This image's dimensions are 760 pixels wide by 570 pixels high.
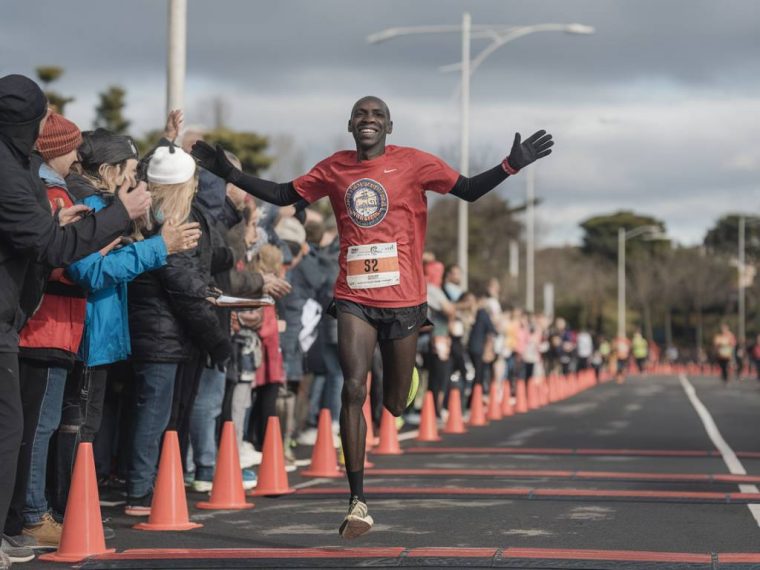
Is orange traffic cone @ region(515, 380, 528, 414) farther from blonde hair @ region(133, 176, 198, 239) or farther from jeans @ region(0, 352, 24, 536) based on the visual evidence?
jeans @ region(0, 352, 24, 536)

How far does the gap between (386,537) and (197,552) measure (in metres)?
1.02

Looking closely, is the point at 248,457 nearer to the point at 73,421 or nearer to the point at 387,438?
the point at 387,438

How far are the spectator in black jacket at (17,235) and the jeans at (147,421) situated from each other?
7.83 feet

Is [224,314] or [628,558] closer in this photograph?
[628,558]

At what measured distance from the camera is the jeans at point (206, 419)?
980cm

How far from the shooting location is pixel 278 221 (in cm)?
1316

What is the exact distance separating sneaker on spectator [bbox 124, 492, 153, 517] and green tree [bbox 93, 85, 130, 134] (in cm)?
4992

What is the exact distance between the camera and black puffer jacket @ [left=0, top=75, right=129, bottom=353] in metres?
6.03

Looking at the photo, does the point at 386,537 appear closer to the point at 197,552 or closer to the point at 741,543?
the point at 197,552

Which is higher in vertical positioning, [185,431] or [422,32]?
[422,32]

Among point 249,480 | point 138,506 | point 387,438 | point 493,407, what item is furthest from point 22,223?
point 493,407

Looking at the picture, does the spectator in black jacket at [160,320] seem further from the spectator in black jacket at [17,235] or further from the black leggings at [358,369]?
the spectator in black jacket at [17,235]

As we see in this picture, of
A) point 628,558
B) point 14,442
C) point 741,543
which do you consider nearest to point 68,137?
point 14,442

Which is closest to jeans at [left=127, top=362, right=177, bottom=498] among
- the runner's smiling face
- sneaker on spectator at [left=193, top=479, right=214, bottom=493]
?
sneaker on spectator at [left=193, top=479, right=214, bottom=493]
